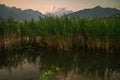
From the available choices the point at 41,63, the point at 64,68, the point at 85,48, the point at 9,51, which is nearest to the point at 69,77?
the point at 64,68

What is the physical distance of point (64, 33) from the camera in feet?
22.9

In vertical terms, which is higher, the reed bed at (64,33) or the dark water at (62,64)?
the reed bed at (64,33)

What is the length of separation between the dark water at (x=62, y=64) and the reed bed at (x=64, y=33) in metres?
0.30

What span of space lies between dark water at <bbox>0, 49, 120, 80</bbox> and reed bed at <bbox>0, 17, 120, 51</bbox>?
0.30 meters

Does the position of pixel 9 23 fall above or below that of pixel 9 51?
above

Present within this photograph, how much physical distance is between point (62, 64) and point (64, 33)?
1470 mm

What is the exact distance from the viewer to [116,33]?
6359mm

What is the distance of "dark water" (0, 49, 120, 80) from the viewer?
4.80 meters

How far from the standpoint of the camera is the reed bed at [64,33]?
6586mm

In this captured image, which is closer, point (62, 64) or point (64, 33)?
point (62, 64)

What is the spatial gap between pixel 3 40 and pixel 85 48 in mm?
2647

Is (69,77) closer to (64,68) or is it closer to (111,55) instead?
(64,68)

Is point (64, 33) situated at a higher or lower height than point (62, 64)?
higher

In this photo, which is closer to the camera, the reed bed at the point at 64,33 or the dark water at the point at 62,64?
the dark water at the point at 62,64
